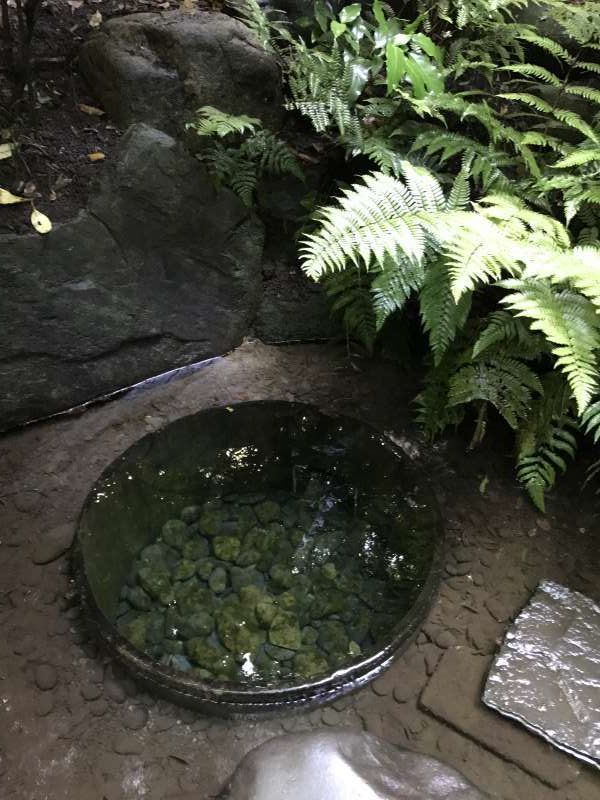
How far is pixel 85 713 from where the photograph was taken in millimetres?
2182

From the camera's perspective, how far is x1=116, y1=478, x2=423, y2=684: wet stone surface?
2.52 metres

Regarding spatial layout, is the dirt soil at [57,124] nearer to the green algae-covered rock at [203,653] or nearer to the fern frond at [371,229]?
the fern frond at [371,229]

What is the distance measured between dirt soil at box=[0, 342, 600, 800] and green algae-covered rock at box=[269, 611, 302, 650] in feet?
1.27

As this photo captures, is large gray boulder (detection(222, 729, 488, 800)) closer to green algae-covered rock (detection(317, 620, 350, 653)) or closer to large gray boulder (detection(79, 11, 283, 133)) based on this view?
green algae-covered rock (detection(317, 620, 350, 653))

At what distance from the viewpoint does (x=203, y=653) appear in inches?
98.7

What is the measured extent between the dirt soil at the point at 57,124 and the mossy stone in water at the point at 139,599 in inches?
68.8

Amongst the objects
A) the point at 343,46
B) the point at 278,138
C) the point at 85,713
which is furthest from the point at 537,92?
the point at 85,713

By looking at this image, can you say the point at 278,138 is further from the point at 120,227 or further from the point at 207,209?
the point at 120,227

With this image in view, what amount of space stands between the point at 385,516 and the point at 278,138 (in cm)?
214

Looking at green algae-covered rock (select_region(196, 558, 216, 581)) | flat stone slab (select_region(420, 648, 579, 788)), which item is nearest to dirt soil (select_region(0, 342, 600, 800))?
flat stone slab (select_region(420, 648, 579, 788))

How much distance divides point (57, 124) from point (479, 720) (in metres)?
3.31

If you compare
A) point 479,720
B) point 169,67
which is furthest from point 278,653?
point 169,67

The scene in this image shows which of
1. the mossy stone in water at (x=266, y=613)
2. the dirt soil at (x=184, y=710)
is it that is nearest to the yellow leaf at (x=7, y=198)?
the dirt soil at (x=184, y=710)

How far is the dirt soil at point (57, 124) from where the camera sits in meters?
2.98
